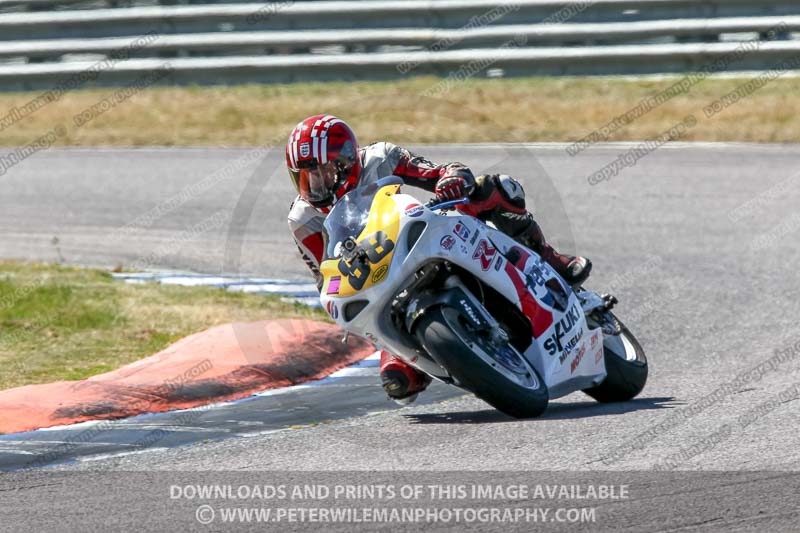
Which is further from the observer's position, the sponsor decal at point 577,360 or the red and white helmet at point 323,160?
the sponsor decal at point 577,360

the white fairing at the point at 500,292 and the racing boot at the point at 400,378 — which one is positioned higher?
the white fairing at the point at 500,292

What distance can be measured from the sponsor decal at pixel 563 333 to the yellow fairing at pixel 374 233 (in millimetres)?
994

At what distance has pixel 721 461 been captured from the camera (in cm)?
512

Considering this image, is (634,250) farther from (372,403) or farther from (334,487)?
(334,487)

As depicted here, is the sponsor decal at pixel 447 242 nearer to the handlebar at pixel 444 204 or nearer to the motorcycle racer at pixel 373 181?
the handlebar at pixel 444 204

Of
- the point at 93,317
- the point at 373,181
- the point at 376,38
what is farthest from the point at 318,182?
the point at 376,38

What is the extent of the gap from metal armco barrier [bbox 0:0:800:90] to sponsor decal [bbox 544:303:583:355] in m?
11.0

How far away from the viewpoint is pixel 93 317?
9352 mm

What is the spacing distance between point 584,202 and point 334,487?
8600 mm

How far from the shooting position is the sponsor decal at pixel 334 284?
5.97 metres

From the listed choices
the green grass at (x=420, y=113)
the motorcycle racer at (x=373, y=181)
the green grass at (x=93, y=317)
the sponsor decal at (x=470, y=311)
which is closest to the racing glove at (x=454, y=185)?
the motorcycle racer at (x=373, y=181)

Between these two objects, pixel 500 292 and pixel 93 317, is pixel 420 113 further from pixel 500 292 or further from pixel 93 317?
pixel 500 292

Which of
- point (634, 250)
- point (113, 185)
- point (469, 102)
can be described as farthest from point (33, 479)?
point (469, 102)

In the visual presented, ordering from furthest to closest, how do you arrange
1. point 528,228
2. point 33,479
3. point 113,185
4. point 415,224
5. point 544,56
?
point 544,56, point 113,185, point 528,228, point 415,224, point 33,479
